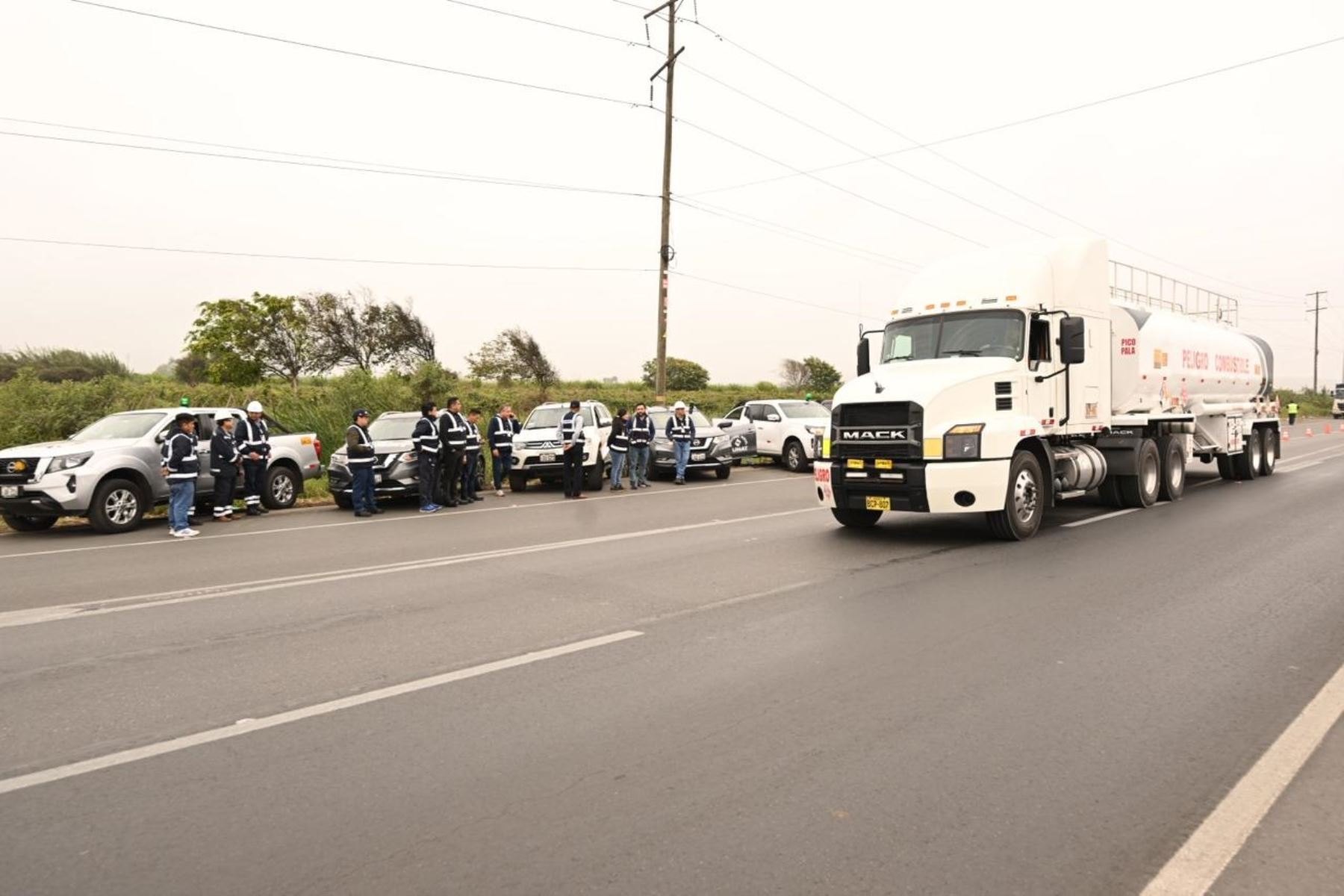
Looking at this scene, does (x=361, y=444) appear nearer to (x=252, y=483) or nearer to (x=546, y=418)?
(x=252, y=483)

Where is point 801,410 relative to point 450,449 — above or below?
above

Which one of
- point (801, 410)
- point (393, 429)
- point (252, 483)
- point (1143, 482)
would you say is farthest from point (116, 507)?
point (801, 410)

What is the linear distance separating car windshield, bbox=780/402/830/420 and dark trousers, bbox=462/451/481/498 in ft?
31.0

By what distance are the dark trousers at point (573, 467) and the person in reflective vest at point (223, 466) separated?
18.7ft

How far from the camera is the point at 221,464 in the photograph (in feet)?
43.8

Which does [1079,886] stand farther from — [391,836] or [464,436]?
[464,436]

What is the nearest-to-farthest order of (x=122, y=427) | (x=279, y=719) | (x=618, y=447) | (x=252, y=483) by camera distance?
(x=279, y=719), (x=122, y=427), (x=252, y=483), (x=618, y=447)

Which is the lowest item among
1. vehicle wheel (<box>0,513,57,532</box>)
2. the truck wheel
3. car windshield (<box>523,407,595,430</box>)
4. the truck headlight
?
vehicle wheel (<box>0,513,57,532</box>)

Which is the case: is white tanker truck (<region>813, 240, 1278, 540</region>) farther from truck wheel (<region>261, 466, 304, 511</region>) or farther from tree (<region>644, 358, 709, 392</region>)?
tree (<region>644, 358, 709, 392</region>)

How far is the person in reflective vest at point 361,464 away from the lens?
14.1 meters

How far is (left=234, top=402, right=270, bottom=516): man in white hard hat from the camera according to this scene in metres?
14.2

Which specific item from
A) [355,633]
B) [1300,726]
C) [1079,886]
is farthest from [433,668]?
[1300,726]

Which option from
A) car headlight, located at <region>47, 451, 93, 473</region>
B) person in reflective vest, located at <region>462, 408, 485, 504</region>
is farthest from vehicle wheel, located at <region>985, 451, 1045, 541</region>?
car headlight, located at <region>47, 451, 93, 473</region>

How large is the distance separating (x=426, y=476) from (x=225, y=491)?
10.2 ft
